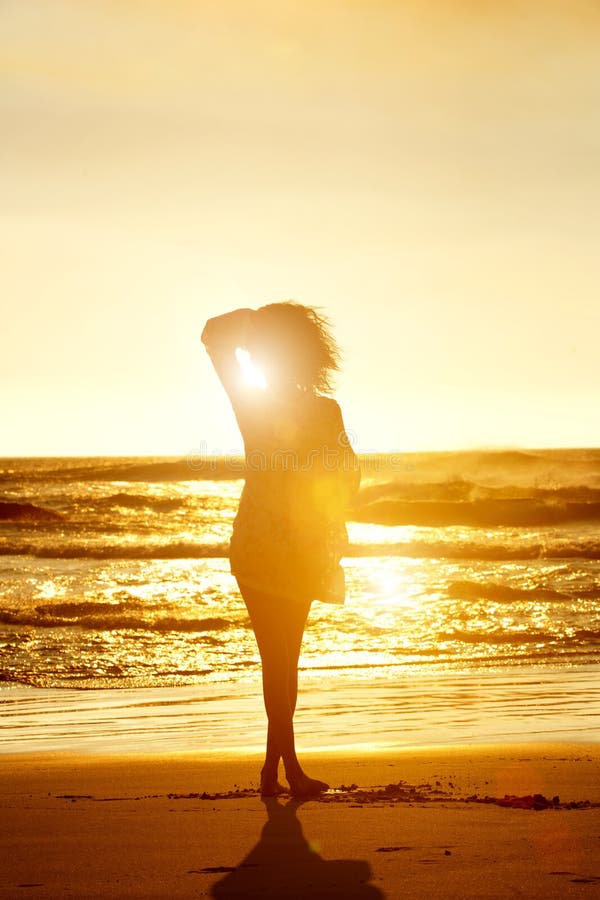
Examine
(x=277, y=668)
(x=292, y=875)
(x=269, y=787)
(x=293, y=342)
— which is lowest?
(x=269, y=787)

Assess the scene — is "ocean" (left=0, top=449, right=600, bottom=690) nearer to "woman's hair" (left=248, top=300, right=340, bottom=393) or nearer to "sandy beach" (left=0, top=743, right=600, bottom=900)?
"sandy beach" (left=0, top=743, right=600, bottom=900)

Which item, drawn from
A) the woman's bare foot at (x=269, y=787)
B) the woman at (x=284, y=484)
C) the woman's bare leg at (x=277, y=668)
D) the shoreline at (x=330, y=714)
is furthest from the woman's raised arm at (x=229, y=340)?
the shoreline at (x=330, y=714)

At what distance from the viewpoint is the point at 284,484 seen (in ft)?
15.0

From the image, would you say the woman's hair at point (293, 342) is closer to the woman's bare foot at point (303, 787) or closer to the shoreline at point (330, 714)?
the woman's bare foot at point (303, 787)

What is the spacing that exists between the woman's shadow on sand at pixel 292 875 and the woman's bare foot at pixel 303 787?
2.23 ft

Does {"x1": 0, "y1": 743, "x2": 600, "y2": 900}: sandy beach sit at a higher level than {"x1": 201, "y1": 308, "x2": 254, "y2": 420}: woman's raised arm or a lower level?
lower

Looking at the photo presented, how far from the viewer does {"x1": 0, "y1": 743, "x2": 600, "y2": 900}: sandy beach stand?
10.2 feet

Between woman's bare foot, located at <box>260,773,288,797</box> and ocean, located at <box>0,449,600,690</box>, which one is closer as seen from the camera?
woman's bare foot, located at <box>260,773,288,797</box>

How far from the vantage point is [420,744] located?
611 centimetres

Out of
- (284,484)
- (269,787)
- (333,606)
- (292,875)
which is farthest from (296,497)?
(333,606)

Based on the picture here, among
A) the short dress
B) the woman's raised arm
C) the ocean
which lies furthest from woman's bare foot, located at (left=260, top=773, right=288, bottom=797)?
the ocean

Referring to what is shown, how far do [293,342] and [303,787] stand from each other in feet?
6.00

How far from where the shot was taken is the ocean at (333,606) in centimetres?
1029

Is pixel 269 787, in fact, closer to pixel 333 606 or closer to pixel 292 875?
pixel 292 875
